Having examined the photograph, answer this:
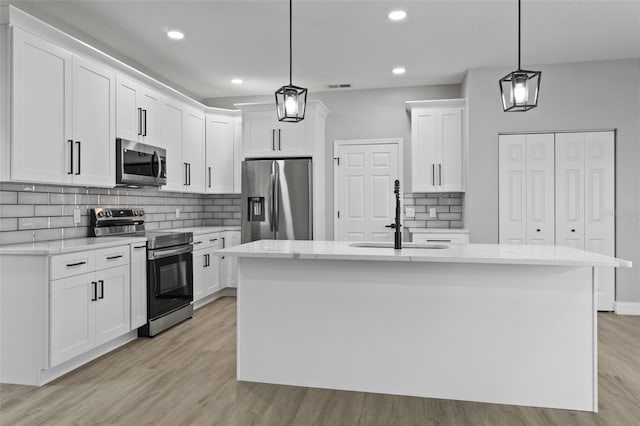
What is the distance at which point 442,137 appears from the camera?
5301mm

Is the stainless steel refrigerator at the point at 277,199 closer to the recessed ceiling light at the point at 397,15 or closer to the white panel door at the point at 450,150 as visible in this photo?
the white panel door at the point at 450,150

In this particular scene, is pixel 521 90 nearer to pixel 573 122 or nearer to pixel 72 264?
pixel 573 122

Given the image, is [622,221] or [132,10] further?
[622,221]

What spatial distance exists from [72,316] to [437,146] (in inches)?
167

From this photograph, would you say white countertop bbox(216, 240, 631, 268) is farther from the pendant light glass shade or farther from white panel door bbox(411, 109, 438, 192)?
white panel door bbox(411, 109, 438, 192)

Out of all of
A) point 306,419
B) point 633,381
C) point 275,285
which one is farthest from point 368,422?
point 633,381

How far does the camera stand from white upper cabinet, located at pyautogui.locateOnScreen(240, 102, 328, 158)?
17.4ft

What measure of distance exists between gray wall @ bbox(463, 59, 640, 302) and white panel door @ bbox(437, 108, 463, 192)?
237mm

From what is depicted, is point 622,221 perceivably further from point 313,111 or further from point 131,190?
point 131,190

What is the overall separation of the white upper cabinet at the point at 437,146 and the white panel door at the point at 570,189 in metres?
1.07

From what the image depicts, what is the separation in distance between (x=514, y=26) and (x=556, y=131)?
1603 millimetres

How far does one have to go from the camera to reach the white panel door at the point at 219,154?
570cm

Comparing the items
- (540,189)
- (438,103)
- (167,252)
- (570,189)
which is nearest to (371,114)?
(438,103)

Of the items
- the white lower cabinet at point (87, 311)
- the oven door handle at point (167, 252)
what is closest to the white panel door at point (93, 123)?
the oven door handle at point (167, 252)
